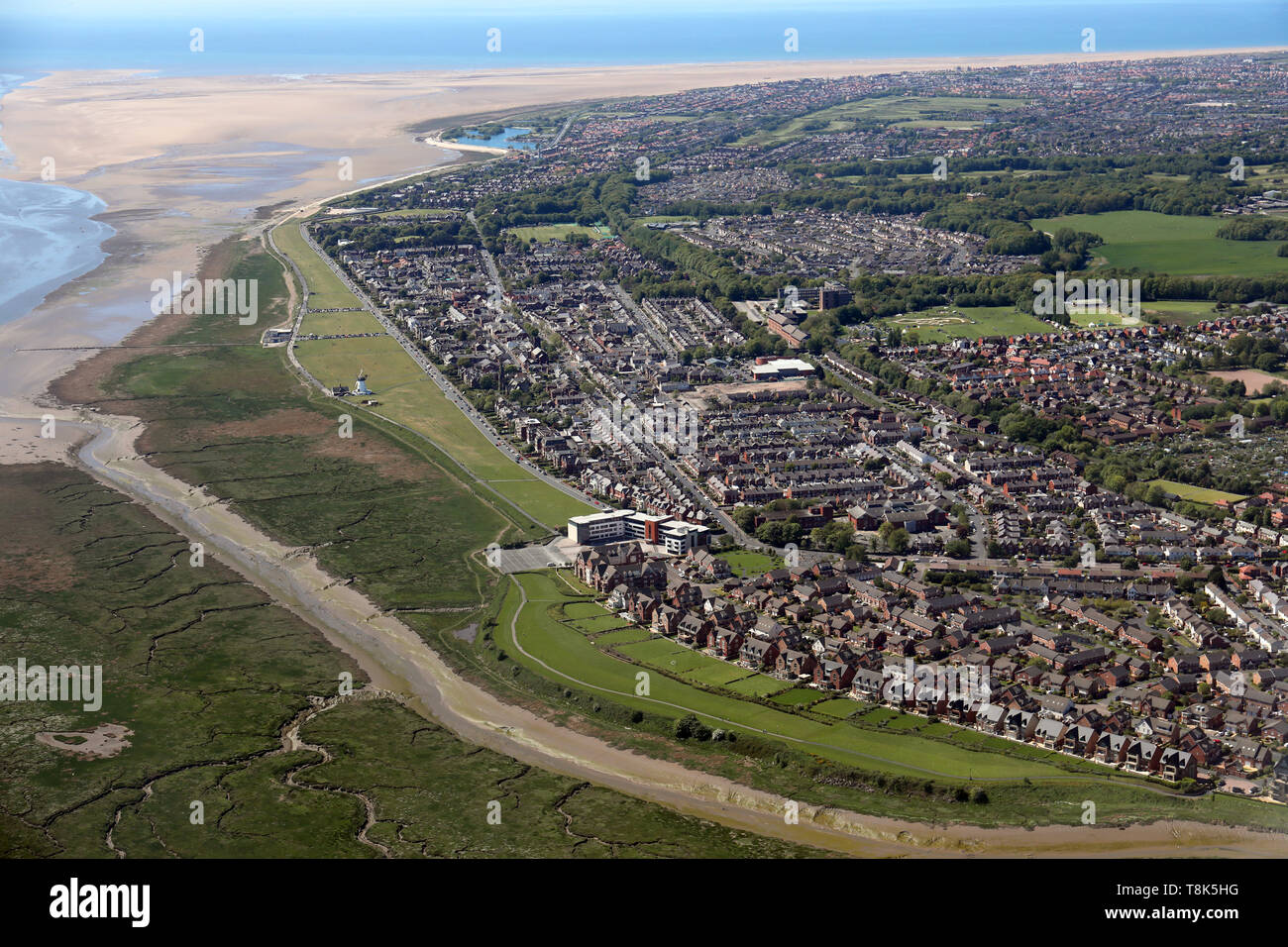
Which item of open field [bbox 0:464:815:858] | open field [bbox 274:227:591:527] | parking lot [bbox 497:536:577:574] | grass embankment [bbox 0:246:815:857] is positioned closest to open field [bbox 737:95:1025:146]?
open field [bbox 274:227:591:527]

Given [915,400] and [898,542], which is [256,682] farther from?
[915,400]

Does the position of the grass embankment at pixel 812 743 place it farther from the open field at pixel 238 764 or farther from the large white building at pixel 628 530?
the large white building at pixel 628 530

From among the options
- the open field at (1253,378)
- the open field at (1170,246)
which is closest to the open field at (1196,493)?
the open field at (1253,378)

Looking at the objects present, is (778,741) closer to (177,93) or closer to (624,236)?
(624,236)

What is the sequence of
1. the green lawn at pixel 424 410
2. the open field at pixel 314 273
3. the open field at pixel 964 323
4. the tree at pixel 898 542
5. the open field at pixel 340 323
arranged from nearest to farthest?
the tree at pixel 898 542
the green lawn at pixel 424 410
the open field at pixel 964 323
the open field at pixel 340 323
the open field at pixel 314 273

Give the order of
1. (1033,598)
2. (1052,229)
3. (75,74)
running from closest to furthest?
(1033,598) → (1052,229) → (75,74)

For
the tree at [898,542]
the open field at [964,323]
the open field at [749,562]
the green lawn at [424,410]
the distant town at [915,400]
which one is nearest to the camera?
the distant town at [915,400]

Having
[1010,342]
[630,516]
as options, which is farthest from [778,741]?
[1010,342]
